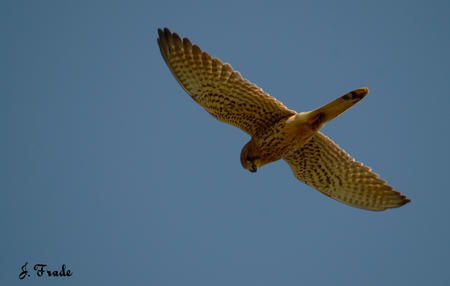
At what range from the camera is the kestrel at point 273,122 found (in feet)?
24.8

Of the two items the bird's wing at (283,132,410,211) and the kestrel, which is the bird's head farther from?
the bird's wing at (283,132,410,211)

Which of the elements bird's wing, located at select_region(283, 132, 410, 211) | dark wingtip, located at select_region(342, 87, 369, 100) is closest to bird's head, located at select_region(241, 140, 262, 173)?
bird's wing, located at select_region(283, 132, 410, 211)

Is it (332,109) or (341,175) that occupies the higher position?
(332,109)

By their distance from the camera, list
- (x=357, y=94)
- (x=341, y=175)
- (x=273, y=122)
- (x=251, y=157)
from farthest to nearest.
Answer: (x=341, y=175), (x=251, y=157), (x=273, y=122), (x=357, y=94)

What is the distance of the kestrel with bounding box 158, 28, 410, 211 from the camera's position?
24.8 ft

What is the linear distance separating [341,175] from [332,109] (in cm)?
177

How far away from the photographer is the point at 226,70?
Result: 752cm

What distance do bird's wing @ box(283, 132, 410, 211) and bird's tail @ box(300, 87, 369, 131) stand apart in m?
0.76

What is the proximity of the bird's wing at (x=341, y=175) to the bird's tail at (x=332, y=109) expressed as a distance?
2.50 feet

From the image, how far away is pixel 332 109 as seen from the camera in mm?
7336

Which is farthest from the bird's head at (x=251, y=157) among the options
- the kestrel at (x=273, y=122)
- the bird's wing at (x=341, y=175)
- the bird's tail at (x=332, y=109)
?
the bird's tail at (x=332, y=109)

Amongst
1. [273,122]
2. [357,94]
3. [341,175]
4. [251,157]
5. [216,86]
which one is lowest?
[341,175]

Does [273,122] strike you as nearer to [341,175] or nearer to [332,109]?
[332,109]

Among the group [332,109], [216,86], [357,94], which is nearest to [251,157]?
[216,86]
